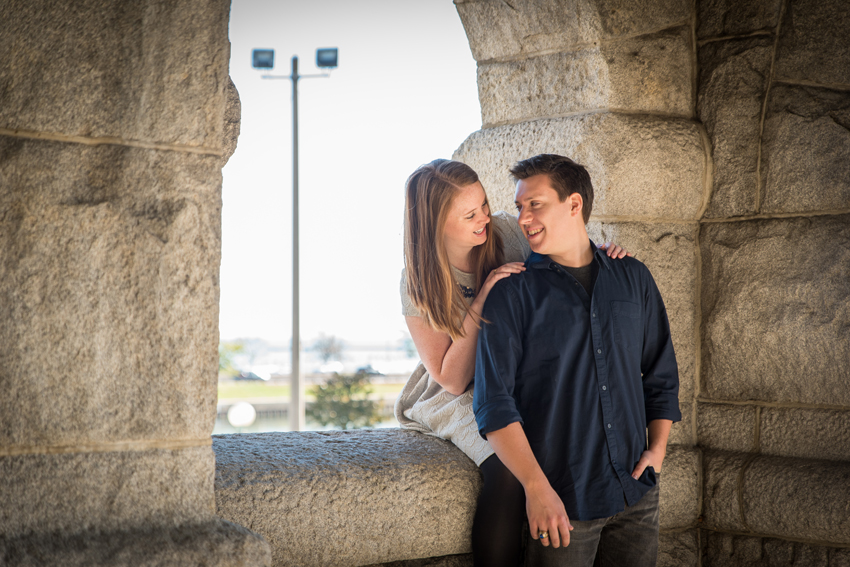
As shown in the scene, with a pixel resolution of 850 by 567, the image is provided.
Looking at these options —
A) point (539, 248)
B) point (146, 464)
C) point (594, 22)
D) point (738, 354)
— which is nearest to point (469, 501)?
point (539, 248)

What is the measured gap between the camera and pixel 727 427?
229 cm

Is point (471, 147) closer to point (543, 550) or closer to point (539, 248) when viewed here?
point (539, 248)

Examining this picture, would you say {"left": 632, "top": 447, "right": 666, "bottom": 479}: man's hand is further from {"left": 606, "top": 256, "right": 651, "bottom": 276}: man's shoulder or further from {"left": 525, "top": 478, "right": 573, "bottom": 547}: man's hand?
{"left": 606, "top": 256, "right": 651, "bottom": 276}: man's shoulder

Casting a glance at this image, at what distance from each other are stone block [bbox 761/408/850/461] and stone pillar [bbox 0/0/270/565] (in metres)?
1.68

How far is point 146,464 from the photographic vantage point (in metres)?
1.34

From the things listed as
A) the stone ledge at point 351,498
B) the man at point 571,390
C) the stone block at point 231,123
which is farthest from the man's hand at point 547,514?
the stone block at point 231,123

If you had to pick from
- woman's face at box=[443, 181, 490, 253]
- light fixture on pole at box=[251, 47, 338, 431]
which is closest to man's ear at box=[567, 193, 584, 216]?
woman's face at box=[443, 181, 490, 253]

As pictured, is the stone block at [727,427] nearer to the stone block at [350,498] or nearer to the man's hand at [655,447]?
the man's hand at [655,447]

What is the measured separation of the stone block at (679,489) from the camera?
2.22 m

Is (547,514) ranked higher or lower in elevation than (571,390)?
lower

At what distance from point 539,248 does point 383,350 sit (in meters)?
20.5

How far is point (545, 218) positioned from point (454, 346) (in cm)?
42

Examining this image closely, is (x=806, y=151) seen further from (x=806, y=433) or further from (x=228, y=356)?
(x=228, y=356)

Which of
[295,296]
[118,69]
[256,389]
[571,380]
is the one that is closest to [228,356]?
Answer: [256,389]
